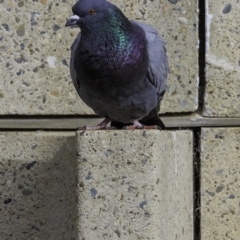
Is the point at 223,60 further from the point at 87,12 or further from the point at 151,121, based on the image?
the point at 87,12

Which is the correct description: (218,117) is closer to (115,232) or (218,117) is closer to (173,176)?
(173,176)

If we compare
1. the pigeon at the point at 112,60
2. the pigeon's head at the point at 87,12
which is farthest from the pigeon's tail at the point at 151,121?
the pigeon's head at the point at 87,12

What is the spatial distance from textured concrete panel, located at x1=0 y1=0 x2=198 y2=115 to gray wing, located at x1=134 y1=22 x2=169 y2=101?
467 millimetres

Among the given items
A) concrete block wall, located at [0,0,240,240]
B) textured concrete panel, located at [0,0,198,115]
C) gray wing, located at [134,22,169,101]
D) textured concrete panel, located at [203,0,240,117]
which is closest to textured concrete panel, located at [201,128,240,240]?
concrete block wall, located at [0,0,240,240]

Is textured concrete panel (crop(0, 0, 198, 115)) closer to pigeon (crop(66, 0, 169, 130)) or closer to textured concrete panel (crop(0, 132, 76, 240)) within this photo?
textured concrete panel (crop(0, 132, 76, 240))

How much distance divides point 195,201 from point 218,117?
50cm

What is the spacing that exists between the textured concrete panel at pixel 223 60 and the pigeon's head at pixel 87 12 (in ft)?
3.15

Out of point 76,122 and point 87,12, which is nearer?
point 87,12

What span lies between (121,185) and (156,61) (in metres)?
0.77

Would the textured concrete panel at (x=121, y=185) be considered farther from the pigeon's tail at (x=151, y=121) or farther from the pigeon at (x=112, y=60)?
the pigeon's tail at (x=151, y=121)

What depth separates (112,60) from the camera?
3.01m

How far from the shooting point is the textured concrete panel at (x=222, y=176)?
379 cm

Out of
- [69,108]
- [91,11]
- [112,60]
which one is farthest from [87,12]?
[69,108]

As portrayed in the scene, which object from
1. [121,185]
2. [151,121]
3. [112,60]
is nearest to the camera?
[121,185]
